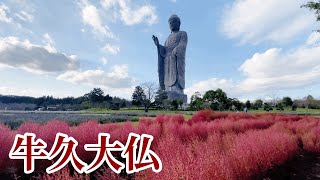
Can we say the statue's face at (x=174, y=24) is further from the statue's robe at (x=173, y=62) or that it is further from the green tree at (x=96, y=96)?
the green tree at (x=96, y=96)

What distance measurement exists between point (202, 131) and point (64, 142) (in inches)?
254

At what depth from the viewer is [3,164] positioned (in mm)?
6402

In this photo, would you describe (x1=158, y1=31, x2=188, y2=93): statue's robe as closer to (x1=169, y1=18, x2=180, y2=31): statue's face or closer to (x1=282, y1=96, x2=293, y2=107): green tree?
(x1=169, y1=18, x2=180, y2=31): statue's face

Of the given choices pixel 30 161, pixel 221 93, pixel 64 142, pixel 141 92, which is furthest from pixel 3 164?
pixel 141 92

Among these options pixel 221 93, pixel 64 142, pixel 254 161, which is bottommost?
pixel 254 161

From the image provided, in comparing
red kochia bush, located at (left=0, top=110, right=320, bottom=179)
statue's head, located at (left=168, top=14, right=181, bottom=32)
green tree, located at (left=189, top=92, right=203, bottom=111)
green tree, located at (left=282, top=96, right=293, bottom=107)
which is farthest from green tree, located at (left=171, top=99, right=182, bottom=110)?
red kochia bush, located at (left=0, top=110, right=320, bottom=179)

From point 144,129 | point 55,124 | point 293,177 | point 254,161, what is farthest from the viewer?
point 144,129

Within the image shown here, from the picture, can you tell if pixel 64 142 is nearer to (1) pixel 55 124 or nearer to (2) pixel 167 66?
(1) pixel 55 124

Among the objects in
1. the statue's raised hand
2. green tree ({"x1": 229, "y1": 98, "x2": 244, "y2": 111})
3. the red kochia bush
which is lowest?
the red kochia bush

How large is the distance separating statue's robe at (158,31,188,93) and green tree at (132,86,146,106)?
17.6 ft

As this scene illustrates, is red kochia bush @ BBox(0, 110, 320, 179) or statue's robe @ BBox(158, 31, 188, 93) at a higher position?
statue's robe @ BBox(158, 31, 188, 93)

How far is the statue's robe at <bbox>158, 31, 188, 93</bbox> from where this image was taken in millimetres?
65250

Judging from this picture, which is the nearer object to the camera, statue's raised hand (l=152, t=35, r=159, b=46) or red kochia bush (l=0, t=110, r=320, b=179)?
red kochia bush (l=0, t=110, r=320, b=179)

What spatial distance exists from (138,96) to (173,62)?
33.0ft
